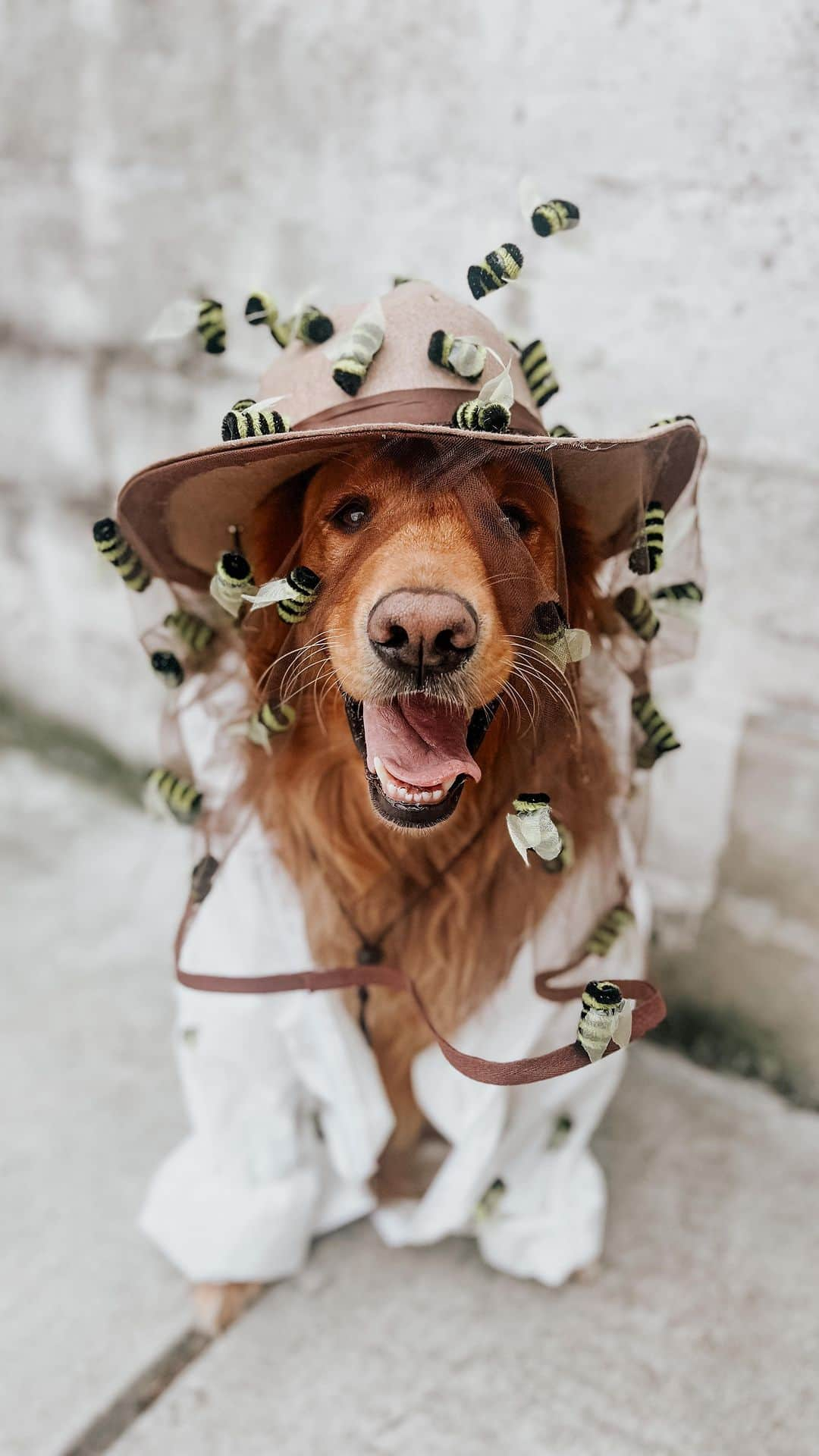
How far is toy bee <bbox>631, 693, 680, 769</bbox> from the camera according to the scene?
1.33 m

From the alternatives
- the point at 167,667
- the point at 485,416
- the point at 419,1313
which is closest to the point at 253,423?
the point at 485,416

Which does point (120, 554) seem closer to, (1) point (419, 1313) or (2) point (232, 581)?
(2) point (232, 581)

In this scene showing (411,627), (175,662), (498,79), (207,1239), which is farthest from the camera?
(498,79)

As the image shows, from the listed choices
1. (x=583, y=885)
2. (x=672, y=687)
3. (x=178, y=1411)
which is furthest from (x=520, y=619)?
(x=178, y=1411)

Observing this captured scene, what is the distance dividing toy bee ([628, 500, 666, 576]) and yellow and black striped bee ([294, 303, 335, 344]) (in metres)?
0.45

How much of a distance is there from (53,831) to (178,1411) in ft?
5.23

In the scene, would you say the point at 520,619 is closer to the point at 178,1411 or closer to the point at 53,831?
the point at 178,1411

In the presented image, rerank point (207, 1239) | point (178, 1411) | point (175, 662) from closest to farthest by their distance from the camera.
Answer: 1. point (175, 662)
2. point (178, 1411)
3. point (207, 1239)

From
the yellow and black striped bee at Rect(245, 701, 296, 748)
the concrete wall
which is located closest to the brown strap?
the yellow and black striped bee at Rect(245, 701, 296, 748)

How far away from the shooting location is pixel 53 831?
2.77 m

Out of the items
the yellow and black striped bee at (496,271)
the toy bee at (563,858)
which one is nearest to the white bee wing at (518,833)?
the toy bee at (563,858)

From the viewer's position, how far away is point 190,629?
1.35 metres

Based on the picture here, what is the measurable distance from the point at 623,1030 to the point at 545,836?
24cm

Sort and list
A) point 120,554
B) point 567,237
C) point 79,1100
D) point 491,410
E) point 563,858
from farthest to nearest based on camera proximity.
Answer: point 79,1100
point 567,237
point 563,858
point 120,554
point 491,410
